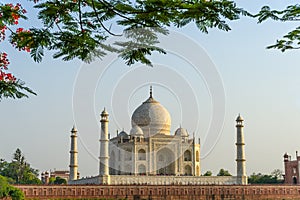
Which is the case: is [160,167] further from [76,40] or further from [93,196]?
[76,40]

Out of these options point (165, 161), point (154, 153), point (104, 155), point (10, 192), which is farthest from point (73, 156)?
point (10, 192)

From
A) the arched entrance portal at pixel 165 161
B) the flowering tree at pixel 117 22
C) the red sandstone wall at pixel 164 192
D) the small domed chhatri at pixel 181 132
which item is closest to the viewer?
the flowering tree at pixel 117 22

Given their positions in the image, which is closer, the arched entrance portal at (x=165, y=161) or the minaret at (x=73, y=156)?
the minaret at (x=73, y=156)

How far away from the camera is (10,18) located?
5.05 metres

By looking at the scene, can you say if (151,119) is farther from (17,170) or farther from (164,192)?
(17,170)

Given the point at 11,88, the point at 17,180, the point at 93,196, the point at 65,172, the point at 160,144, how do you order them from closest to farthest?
the point at 11,88 → the point at 93,196 → the point at 160,144 → the point at 17,180 → the point at 65,172

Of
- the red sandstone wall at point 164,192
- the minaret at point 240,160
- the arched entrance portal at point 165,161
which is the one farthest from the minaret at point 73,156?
the minaret at point 240,160

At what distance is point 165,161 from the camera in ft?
120

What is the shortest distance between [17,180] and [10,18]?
44.0m

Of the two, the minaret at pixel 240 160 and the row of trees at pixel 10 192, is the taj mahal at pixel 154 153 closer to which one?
the minaret at pixel 240 160

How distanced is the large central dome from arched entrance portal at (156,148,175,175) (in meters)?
1.54

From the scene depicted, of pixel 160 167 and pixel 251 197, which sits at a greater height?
pixel 160 167

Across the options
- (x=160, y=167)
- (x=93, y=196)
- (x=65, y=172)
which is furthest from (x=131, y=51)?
(x=65, y=172)

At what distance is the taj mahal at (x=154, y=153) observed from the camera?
3331cm
